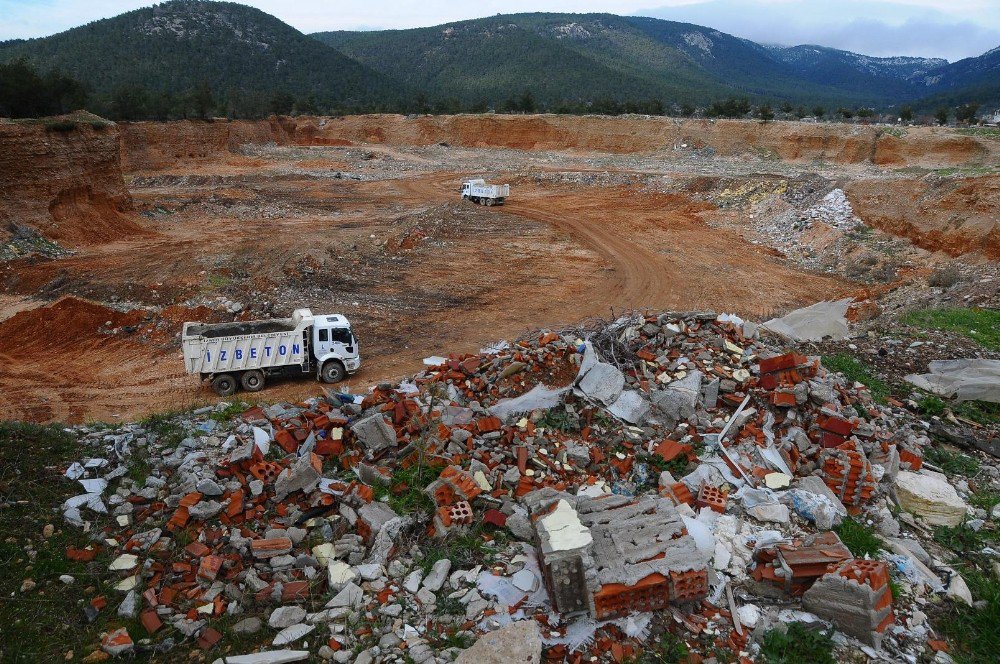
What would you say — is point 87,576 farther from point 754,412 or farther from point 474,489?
point 754,412

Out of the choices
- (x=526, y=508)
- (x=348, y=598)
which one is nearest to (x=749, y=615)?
(x=526, y=508)

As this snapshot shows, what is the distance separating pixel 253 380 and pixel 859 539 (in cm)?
1169

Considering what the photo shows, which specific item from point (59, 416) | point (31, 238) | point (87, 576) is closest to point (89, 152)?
point (31, 238)

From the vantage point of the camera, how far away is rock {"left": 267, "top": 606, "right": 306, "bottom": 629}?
19.3ft

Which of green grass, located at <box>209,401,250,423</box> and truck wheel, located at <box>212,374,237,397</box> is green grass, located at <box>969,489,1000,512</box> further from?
truck wheel, located at <box>212,374,237,397</box>

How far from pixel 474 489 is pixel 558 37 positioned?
151 meters

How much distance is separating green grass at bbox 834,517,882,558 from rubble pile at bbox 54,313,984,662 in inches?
6.3

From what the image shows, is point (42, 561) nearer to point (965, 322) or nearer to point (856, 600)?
point (856, 600)

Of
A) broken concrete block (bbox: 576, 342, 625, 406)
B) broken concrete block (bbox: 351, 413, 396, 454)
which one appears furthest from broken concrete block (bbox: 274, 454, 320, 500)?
broken concrete block (bbox: 576, 342, 625, 406)

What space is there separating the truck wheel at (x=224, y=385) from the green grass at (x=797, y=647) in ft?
37.4

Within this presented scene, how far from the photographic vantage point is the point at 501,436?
27.6 feet

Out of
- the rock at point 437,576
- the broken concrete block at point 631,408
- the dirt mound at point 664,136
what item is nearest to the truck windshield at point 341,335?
the broken concrete block at point 631,408

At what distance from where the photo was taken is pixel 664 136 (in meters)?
44.0

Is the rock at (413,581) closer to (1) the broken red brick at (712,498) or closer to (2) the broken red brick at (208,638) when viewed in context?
(2) the broken red brick at (208,638)
